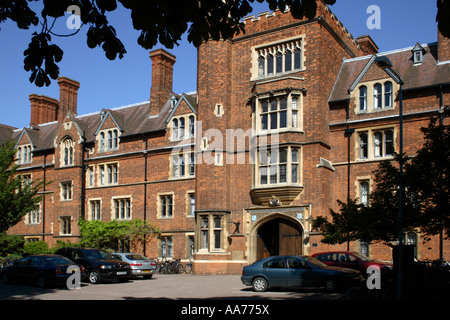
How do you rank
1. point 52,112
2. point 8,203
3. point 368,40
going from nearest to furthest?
1. point 8,203
2. point 368,40
3. point 52,112

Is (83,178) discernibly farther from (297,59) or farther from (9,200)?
(297,59)

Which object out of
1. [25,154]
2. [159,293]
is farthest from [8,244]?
[159,293]

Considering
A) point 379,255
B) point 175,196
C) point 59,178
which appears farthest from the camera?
point 59,178

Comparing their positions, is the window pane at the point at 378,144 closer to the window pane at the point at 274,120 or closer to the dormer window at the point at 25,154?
the window pane at the point at 274,120

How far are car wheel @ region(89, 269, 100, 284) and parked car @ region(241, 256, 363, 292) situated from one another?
6.79 metres

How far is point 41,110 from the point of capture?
151ft

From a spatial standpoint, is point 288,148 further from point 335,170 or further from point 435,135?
point 435,135

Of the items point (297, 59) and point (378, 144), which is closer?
point (378, 144)

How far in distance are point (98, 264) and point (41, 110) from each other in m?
28.8

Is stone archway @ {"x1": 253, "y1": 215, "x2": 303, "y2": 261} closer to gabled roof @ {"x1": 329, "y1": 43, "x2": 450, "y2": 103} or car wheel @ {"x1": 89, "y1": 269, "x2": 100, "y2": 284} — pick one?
gabled roof @ {"x1": 329, "y1": 43, "x2": 450, "y2": 103}

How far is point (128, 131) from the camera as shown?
113ft

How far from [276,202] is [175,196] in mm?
7727

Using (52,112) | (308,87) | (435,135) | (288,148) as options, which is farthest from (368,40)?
(52,112)

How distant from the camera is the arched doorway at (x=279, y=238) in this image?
25531mm
